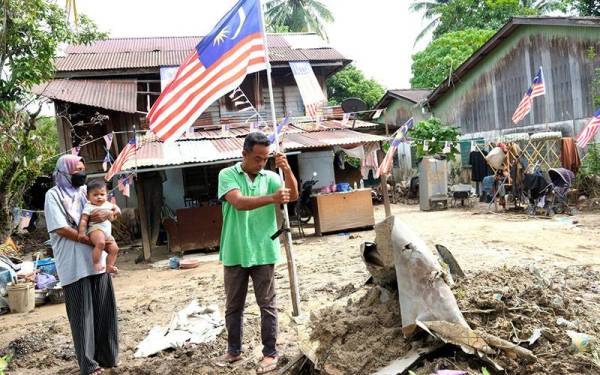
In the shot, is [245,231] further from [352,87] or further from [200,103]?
[352,87]

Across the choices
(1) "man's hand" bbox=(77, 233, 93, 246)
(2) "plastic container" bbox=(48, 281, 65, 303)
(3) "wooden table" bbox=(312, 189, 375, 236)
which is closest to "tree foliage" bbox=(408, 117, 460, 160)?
(3) "wooden table" bbox=(312, 189, 375, 236)

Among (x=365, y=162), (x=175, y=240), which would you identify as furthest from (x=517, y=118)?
(x=175, y=240)

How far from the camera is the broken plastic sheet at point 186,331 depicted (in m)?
4.40

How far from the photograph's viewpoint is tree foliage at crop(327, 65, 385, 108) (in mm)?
28516

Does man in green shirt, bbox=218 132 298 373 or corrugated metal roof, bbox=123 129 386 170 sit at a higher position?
corrugated metal roof, bbox=123 129 386 170

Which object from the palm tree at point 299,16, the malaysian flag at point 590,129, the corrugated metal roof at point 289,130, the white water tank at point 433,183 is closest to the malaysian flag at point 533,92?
the malaysian flag at point 590,129

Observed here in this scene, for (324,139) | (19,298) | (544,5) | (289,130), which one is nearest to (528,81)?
(324,139)

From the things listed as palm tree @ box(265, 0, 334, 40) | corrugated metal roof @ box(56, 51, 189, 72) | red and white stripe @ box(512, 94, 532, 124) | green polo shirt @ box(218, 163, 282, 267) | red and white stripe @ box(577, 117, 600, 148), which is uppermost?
palm tree @ box(265, 0, 334, 40)

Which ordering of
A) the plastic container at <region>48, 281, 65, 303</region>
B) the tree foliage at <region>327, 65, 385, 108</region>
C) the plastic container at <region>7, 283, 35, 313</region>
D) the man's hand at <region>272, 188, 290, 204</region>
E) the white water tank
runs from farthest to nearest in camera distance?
the tree foliage at <region>327, 65, 385, 108</region>, the white water tank, the plastic container at <region>48, 281, 65, 303</region>, the plastic container at <region>7, 283, 35, 313</region>, the man's hand at <region>272, 188, 290, 204</region>

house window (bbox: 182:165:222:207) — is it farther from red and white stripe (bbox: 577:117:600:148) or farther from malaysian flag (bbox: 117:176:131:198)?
red and white stripe (bbox: 577:117:600:148)

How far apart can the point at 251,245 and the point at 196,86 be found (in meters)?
1.85

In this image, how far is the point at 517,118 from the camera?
542 inches

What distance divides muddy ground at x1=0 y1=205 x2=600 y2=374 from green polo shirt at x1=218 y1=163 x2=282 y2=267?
1.97 feet

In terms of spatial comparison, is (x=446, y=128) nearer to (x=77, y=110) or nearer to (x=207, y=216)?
(x=207, y=216)
